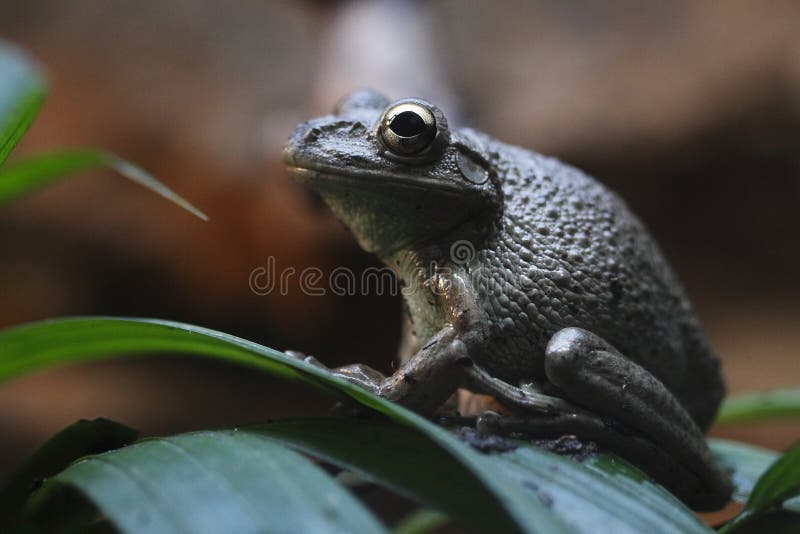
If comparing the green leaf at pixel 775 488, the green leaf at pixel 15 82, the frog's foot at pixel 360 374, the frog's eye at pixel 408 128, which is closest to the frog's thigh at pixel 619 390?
the green leaf at pixel 775 488

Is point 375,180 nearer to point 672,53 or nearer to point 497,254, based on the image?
point 497,254

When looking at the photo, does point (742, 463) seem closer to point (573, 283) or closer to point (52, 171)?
point (573, 283)

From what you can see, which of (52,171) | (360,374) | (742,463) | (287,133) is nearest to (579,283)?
(360,374)

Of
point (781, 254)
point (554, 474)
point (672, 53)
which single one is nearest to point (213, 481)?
point (554, 474)

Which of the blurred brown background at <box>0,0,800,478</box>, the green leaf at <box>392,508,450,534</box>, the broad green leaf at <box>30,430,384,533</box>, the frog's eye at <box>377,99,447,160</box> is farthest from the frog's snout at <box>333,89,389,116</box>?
the blurred brown background at <box>0,0,800,478</box>

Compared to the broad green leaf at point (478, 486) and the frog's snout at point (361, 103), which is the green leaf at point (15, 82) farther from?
the frog's snout at point (361, 103)

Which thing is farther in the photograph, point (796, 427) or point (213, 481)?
point (796, 427)

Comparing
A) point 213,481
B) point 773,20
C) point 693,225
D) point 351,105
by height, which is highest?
point 773,20
